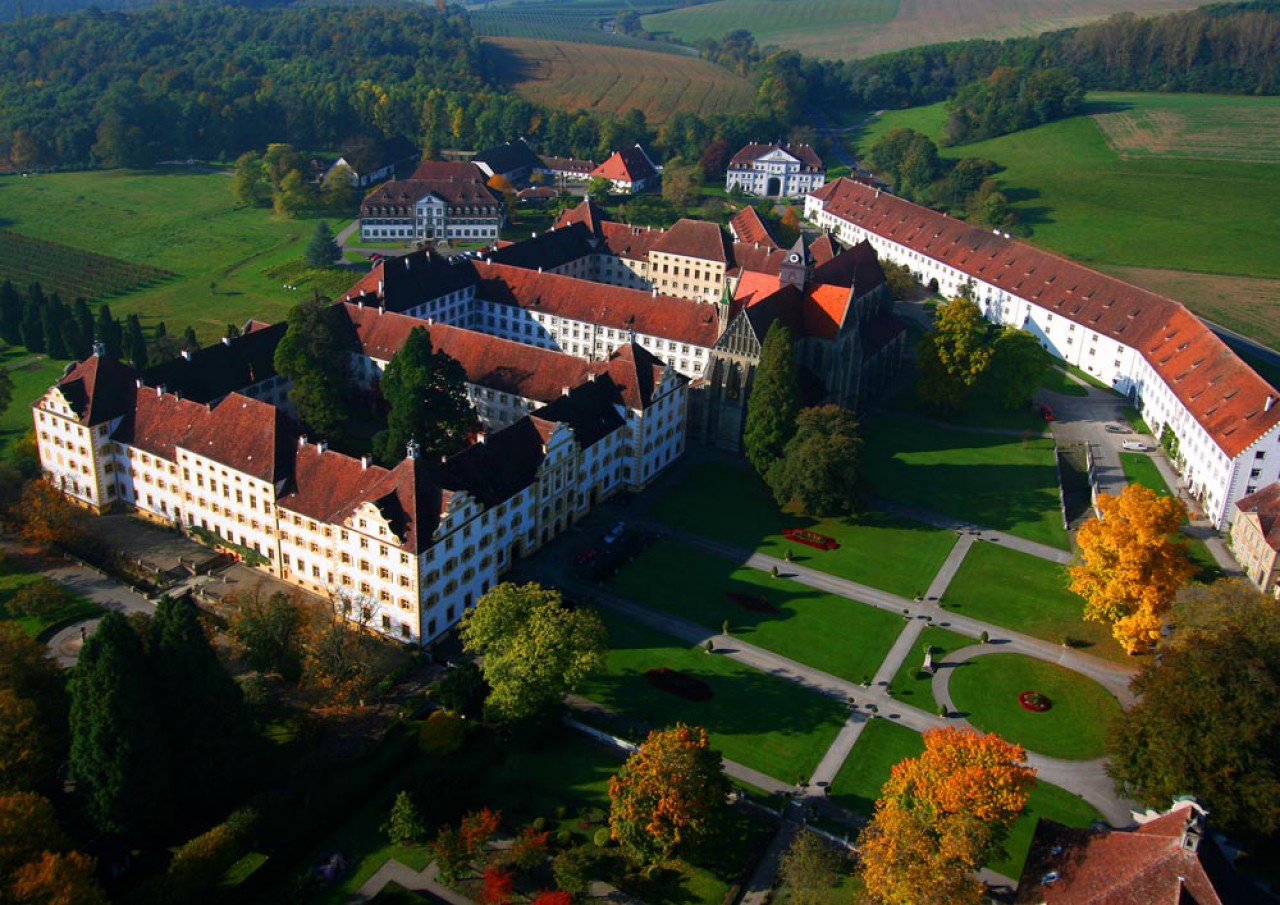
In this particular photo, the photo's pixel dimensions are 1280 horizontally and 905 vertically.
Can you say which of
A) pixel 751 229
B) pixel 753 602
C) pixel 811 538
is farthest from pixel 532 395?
pixel 751 229

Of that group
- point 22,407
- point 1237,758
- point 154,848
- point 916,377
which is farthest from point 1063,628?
point 22,407

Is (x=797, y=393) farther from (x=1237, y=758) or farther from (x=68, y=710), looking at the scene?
(x=68, y=710)

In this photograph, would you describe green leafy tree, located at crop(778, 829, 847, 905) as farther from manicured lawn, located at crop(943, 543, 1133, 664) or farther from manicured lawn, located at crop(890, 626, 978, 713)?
manicured lawn, located at crop(943, 543, 1133, 664)

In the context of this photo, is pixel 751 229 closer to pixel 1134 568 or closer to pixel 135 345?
pixel 135 345

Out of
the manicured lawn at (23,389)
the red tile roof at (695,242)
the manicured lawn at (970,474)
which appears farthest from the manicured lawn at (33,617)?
the red tile roof at (695,242)

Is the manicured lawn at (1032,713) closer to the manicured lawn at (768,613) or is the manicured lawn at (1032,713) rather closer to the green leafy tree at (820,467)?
the manicured lawn at (768,613)

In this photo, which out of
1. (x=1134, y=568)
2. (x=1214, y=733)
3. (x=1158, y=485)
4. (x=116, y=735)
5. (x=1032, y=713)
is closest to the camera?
(x=116, y=735)
